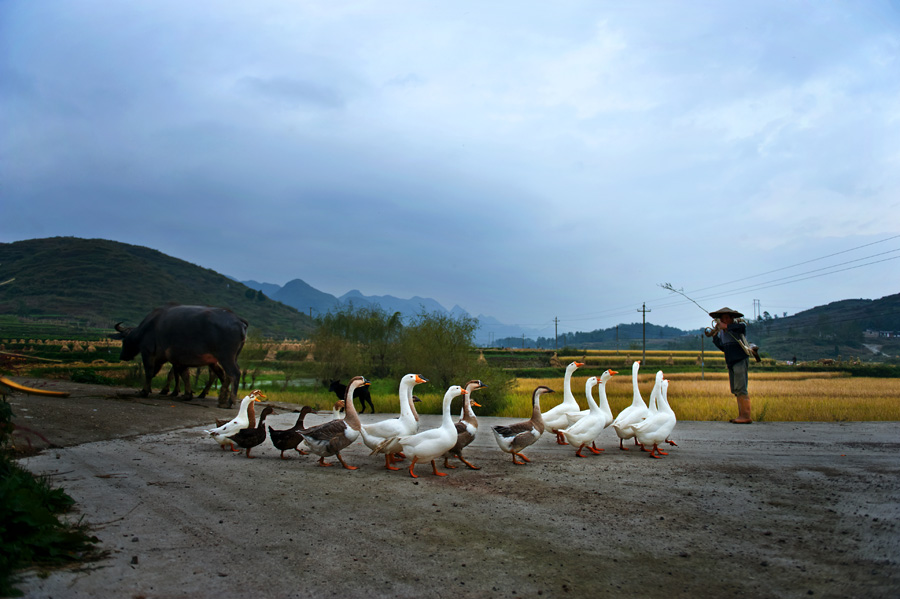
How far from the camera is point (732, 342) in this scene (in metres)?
14.2

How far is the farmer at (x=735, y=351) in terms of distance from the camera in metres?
14.1

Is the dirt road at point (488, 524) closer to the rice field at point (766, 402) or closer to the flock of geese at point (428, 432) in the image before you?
the flock of geese at point (428, 432)

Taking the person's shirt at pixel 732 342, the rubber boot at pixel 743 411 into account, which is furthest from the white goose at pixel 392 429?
the rubber boot at pixel 743 411

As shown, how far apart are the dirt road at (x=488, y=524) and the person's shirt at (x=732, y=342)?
390 centimetres

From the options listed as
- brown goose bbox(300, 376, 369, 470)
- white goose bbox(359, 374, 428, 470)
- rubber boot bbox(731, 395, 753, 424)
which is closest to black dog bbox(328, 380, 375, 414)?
brown goose bbox(300, 376, 369, 470)

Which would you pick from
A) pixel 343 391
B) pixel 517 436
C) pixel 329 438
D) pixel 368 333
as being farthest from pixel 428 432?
pixel 368 333

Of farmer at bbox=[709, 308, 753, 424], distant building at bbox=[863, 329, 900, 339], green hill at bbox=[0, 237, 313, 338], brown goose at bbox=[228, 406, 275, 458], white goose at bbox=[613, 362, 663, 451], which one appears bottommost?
brown goose at bbox=[228, 406, 275, 458]

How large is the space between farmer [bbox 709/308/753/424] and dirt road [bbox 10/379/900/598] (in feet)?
12.7

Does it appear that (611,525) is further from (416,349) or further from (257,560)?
(416,349)

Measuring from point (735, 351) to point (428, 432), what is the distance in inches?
375

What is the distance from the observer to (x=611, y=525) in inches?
228

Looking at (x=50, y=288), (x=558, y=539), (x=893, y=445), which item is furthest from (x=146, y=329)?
(x=50, y=288)

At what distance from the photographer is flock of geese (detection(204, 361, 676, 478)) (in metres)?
8.45

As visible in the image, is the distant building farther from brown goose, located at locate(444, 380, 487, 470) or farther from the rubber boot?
brown goose, located at locate(444, 380, 487, 470)
